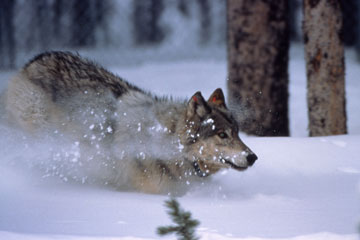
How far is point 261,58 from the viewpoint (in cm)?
695

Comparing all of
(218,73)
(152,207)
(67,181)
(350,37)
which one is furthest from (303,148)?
(350,37)

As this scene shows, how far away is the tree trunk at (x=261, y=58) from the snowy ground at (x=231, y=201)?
1966mm

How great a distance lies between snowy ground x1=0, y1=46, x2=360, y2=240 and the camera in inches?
117

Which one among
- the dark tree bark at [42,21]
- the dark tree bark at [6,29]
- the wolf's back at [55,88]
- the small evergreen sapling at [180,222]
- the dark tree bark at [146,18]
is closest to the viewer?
the small evergreen sapling at [180,222]

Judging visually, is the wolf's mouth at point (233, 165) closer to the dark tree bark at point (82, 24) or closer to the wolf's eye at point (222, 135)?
the wolf's eye at point (222, 135)

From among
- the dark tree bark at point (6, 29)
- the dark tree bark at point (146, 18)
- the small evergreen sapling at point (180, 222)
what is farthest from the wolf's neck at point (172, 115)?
the dark tree bark at point (146, 18)

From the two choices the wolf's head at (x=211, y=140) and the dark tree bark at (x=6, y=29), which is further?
the dark tree bark at (x=6, y=29)

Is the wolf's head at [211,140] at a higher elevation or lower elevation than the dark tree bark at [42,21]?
lower

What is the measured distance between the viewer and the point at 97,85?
15.5 feet

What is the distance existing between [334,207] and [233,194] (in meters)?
0.95

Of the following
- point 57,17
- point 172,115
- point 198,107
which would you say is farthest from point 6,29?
point 198,107

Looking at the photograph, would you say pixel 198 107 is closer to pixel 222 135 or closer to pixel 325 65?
pixel 222 135

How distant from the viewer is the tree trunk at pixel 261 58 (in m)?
6.93

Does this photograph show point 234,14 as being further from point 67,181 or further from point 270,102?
point 67,181
